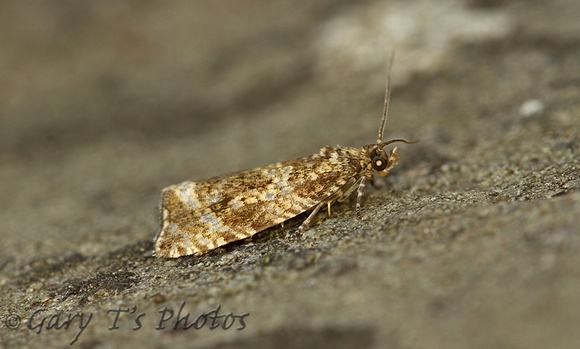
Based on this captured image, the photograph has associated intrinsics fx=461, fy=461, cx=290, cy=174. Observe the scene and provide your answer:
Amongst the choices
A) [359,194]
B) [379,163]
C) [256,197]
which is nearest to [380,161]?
[379,163]

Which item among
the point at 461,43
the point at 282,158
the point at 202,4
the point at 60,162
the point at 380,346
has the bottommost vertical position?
the point at 380,346

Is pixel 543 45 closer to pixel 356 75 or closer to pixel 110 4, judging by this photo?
pixel 356 75

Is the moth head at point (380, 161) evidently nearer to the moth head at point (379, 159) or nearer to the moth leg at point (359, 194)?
the moth head at point (379, 159)

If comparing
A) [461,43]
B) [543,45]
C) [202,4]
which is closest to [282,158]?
[461,43]

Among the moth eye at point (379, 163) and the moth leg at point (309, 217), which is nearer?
the moth leg at point (309, 217)

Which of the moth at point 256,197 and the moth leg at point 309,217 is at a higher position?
the moth at point 256,197

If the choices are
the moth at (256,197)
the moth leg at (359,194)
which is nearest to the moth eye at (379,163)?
the moth at (256,197)

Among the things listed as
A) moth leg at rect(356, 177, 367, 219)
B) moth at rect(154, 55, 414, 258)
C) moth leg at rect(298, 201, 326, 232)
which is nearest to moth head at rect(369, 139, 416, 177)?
moth at rect(154, 55, 414, 258)
